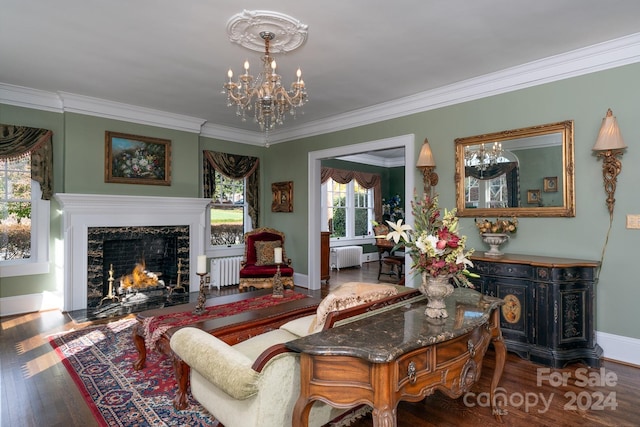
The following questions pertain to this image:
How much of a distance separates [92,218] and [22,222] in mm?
865

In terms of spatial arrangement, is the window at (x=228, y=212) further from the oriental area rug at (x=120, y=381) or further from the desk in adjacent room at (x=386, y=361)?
the desk in adjacent room at (x=386, y=361)

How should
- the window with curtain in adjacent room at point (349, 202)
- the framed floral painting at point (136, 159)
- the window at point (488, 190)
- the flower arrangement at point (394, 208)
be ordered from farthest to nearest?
the flower arrangement at point (394, 208) < the window with curtain in adjacent room at point (349, 202) < the framed floral painting at point (136, 159) < the window at point (488, 190)

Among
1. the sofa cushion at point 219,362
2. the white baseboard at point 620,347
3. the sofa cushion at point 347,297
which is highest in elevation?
the sofa cushion at point 347,297

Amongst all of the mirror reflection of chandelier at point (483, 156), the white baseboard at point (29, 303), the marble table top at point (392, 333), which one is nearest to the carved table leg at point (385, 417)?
the marble table top at point (392, 333)

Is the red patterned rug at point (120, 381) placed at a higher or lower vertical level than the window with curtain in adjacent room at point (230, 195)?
lower

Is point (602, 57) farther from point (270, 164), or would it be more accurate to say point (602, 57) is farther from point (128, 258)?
point (128, 258)

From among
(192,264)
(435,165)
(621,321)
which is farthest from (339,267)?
(621,321)

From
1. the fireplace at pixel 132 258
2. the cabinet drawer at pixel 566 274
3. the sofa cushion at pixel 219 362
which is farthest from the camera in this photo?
the fireplace at pixel 132 258

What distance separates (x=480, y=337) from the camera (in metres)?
2.01

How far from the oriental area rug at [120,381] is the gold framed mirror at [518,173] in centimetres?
286

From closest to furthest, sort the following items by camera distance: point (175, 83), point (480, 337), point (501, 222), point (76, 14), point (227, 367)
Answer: point (227, 367)
point (480, 337)
point (76, 14)
point (501, 222)
point (175, 83)

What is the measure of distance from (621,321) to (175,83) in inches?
214

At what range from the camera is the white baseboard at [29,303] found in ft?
15.0

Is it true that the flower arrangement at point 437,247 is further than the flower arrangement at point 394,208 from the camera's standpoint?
No
